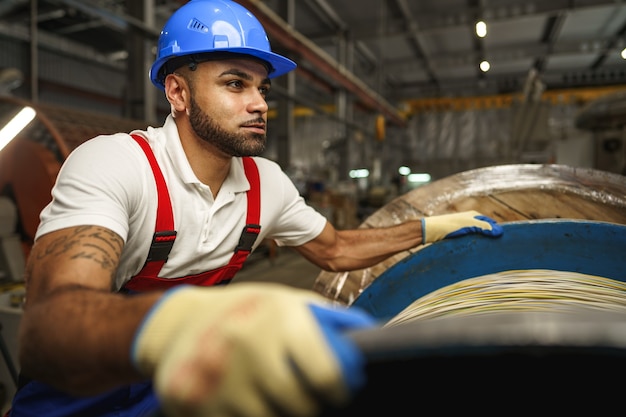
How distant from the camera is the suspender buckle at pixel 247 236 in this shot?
150 centimetres

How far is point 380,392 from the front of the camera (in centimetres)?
64

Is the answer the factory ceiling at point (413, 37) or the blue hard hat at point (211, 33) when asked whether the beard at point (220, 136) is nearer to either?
the blue hard hat at point (211, 33)

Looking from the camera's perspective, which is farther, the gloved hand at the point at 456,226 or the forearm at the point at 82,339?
the gloved hand at the point at 456,226

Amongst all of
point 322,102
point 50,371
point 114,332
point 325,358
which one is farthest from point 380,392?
point 322,102

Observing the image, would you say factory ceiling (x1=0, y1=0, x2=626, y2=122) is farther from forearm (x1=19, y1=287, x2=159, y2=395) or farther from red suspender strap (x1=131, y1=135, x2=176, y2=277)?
forearm (x1=19, y1=287, x2=159, y2=395)

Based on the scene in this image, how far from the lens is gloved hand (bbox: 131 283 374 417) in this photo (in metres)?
0.46

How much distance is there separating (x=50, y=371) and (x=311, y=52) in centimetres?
572

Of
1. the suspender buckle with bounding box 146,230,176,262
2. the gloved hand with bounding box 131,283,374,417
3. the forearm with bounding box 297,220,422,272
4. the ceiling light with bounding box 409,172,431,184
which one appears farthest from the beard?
the ceiling light with bounding box 409,172,431,184

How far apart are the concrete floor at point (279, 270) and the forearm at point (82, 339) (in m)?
3.94

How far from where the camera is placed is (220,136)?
1461 millimetres

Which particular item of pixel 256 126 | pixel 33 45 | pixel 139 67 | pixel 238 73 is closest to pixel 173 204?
pixel 256 126

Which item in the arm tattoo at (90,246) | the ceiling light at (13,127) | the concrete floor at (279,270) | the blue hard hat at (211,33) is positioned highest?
the blue hard hat at (211,33)

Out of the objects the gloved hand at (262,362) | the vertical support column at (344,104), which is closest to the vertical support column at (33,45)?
the gloved hand at (262,362)

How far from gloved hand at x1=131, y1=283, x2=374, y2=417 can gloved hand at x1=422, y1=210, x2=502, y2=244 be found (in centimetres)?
126
